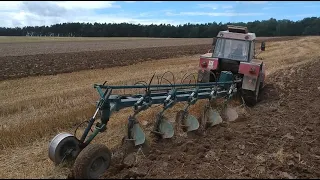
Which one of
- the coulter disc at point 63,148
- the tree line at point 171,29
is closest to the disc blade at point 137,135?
the coulter disc at point 63,148

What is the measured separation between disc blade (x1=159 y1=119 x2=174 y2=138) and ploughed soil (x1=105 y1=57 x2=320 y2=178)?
0.11m

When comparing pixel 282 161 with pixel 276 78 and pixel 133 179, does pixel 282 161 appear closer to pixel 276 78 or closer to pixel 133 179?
pixel 133 179

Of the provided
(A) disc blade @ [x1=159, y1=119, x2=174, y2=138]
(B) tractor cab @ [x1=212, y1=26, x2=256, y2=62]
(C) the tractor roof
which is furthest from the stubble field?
(C) the tractor roof

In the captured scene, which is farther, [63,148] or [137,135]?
[137,135]

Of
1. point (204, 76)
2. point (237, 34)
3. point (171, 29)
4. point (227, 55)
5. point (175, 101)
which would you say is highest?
point (171, 29)

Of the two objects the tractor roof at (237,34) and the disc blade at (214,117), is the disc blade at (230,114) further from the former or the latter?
the tractor roof at (237,34)

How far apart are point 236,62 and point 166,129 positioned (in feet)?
13.1

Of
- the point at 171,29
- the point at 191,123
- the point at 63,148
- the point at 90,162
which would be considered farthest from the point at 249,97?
the point at 171,29

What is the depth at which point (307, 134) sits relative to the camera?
6.74m

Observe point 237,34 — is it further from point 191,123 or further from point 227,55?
point 191,123

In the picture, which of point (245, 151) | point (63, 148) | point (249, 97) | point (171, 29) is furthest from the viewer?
point (171, 29)

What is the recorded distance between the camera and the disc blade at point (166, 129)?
6.20 metres

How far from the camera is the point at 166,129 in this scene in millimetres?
6258

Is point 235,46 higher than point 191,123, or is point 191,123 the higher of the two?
point 235,46
